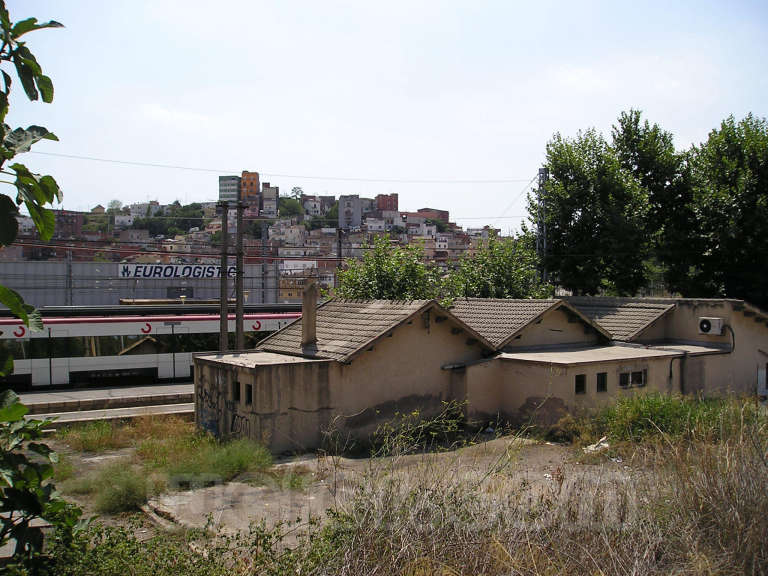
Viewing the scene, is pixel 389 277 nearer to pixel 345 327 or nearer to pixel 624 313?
pixel 624 313

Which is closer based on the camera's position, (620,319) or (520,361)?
(520,361)

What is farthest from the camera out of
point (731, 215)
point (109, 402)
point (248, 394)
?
point (731, 215)

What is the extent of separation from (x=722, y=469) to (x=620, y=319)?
714 inches

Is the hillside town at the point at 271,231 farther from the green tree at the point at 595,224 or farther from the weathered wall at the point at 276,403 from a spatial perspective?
the weathered wall at the point at 276,403

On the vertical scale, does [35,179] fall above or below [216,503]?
above

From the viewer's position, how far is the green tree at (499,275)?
3175 cm

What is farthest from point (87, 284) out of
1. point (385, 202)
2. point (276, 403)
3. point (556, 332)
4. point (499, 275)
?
point (385, 202)

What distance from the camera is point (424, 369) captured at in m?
17.5

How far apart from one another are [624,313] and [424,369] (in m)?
10.3

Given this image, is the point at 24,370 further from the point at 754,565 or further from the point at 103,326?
the point at 754,565

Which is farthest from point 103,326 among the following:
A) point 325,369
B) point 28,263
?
point 28,263

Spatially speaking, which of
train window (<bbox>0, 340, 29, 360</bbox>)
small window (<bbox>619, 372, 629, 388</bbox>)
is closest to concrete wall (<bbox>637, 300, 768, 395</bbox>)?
small window (<bbox>619, 372, 629, 388</bbox>)

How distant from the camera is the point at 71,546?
221 inches

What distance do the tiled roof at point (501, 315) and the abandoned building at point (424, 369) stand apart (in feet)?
0.13
